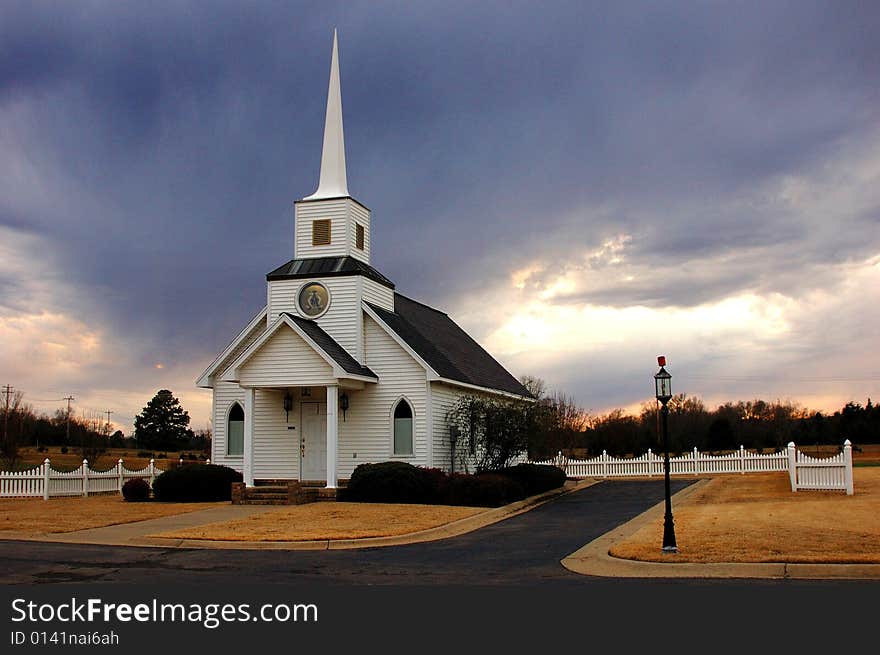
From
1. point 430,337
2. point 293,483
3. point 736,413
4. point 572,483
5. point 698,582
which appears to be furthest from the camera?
point 736,413

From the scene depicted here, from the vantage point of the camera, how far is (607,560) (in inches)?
625

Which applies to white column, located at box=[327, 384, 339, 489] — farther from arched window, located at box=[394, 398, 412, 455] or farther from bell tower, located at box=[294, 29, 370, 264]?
bell tower, located at box=[294, 29, 370, 264]

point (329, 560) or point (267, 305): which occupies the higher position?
point (267, 305)

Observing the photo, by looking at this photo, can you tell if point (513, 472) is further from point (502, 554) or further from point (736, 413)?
point (736, 413)

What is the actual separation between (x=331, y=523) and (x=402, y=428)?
9499 mm

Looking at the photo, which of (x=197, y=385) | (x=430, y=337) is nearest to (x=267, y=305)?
(x=197, y=385)

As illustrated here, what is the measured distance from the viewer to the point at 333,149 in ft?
117

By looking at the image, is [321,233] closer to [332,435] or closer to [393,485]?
[332,435]

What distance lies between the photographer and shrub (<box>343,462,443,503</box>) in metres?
28.0

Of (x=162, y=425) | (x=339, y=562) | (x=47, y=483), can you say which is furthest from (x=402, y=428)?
(x=162, y=425)

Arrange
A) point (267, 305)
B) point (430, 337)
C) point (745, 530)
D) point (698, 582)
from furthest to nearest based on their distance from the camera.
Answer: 1. point (430, 337)
2. point (267, 305)
3. point (745, 530)
4. point (698, 582)

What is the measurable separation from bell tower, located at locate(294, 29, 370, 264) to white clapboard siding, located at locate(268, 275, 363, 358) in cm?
133

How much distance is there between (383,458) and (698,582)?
18.9m

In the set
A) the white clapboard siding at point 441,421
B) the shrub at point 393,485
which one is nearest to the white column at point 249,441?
the shrub at point 393,485
